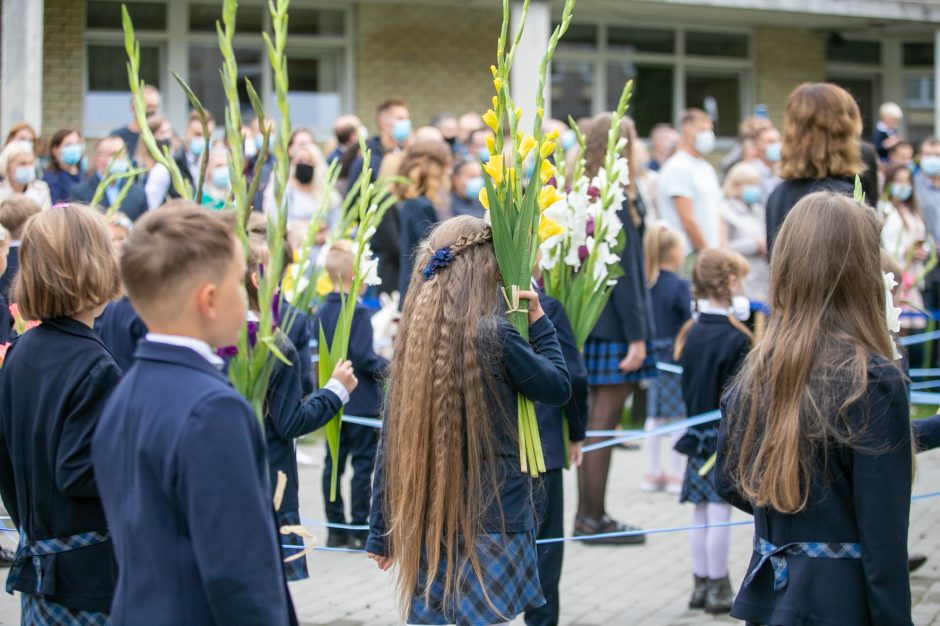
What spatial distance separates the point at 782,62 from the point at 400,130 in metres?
11.3

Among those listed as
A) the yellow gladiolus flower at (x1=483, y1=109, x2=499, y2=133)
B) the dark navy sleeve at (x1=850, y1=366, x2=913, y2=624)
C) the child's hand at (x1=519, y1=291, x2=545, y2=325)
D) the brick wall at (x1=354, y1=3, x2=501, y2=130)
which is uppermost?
the brick wall at (x1=354, y1=3, x2=501, y2=130)

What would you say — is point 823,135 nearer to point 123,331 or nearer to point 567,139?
point 123,331

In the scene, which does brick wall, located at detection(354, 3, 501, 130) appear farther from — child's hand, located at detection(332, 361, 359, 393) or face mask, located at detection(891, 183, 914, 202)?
child's hand, located at detection(332, 361, 359, 393)

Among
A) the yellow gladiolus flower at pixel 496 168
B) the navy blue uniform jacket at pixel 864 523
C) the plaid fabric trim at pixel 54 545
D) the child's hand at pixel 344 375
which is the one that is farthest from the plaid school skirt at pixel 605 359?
the plaid fabric trim at pixel 54 545

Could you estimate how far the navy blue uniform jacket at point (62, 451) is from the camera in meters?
3.48

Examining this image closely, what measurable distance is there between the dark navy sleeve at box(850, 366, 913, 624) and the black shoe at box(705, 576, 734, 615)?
261 centimetres

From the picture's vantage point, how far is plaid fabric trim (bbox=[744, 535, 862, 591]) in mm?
3268

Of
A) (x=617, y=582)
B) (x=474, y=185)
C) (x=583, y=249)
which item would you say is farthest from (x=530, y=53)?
(x=583, y=249)

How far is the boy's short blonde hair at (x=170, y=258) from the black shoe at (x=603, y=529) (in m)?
4.45

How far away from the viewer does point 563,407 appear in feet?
16.8

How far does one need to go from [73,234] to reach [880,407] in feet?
7.65

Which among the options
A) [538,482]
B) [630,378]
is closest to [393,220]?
[630,378]

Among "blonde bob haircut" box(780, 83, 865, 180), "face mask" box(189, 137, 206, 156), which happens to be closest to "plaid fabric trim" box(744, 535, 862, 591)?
"blonde bob haircut" box(780, 83, 865, 180)

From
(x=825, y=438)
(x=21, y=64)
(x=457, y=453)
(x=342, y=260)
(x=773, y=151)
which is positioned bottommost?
(x=457, y=453)
